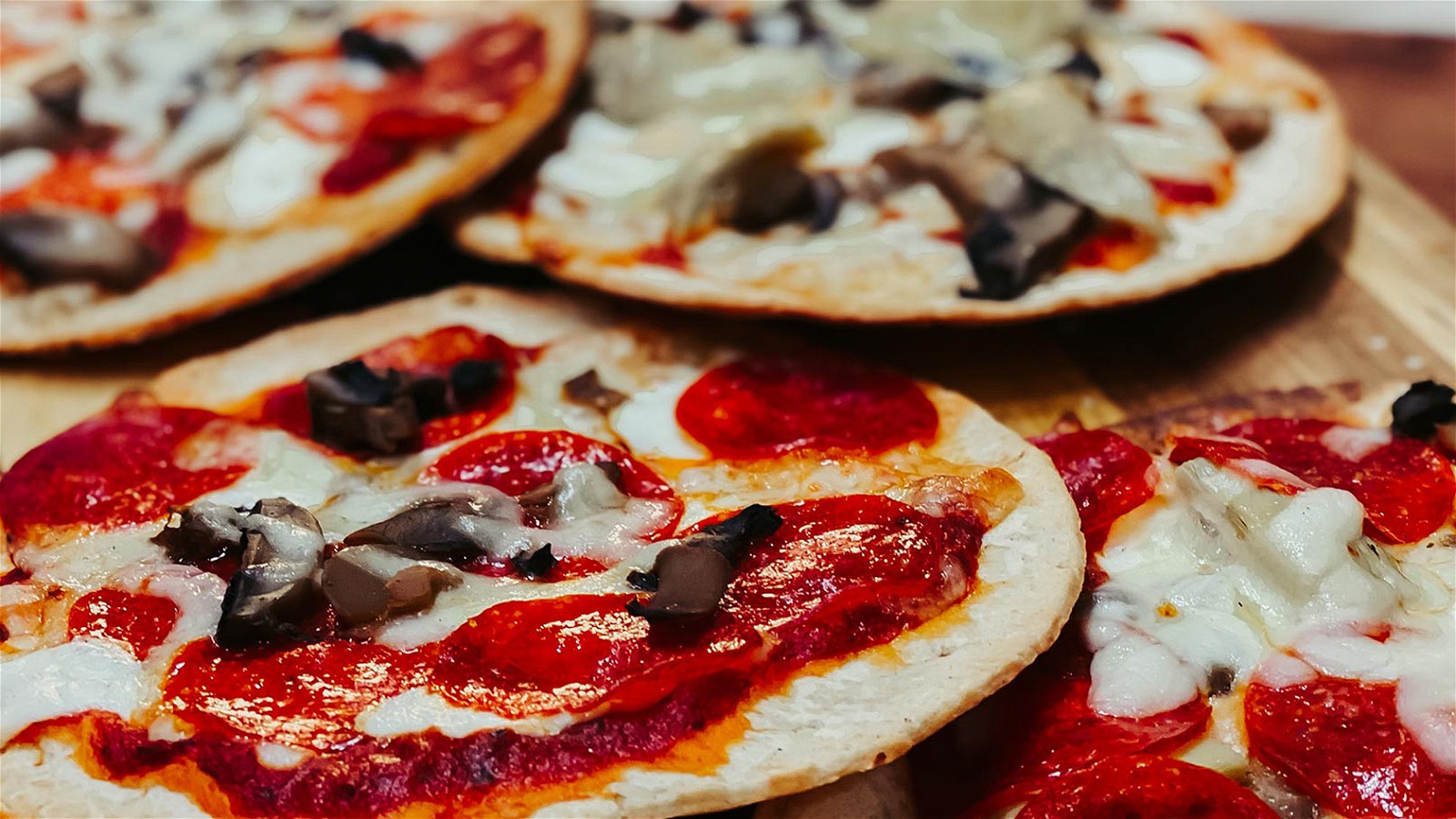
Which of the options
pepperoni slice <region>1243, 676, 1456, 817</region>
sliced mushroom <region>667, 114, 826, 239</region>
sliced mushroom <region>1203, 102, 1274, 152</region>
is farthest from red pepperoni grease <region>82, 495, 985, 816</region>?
sliced mushroom <region>1203, 102, 1274, 152</region>

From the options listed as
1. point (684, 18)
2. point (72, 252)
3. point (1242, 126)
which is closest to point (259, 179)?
point (72, 252)

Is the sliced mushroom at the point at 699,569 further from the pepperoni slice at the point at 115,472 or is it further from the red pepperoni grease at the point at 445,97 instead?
the red pepperoni grease at the point at 445,97

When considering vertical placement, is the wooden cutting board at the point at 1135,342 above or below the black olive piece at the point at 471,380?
below

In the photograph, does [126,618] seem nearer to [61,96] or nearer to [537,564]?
[537,564]

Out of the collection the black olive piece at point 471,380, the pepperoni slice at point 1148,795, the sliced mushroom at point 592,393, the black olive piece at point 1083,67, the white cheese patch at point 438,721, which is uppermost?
the black olive piece at point 1083,67

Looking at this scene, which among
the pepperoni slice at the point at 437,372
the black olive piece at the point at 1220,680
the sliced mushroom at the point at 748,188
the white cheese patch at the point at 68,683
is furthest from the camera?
the sliced mushroom at the point at 748,188

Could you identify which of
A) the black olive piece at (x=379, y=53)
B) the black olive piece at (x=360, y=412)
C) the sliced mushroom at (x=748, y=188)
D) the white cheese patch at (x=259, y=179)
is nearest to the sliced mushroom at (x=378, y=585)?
the black olive piece at (x=360, y=412)
